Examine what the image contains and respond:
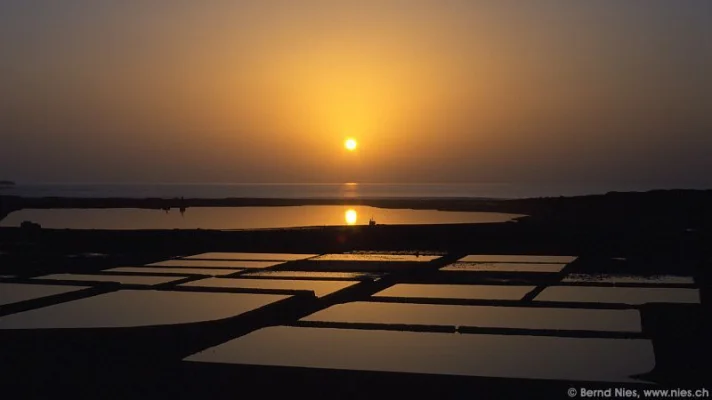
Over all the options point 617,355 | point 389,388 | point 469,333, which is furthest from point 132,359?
point 617,355

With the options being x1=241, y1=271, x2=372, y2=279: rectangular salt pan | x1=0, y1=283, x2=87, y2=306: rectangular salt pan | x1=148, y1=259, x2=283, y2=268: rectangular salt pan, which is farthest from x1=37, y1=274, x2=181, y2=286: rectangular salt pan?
x1=148, y1=259, x2=283, y2=268: rectangular salt pan

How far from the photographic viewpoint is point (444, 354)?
5961 mm

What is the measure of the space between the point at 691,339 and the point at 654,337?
0.36 m

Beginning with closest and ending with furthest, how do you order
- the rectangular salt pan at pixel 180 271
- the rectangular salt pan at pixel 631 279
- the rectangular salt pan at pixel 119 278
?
the rectangular salt pan at pixel 631 279 → the rectangular salt pan at pixel 119 278 → the rectangular salt pan at pixel 180 271

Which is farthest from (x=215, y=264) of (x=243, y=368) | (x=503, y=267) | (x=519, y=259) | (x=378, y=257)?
(x=243, y=368)

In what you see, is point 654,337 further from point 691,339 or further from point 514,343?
point 514,343

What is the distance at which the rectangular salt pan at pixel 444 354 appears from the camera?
212 inches

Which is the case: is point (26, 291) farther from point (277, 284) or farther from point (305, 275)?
point (305, 275)

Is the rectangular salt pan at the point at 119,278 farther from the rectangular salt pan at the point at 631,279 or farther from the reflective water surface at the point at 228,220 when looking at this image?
the reflective water surface at the point at 228,220

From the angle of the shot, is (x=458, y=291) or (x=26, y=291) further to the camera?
(x=458, y=291)

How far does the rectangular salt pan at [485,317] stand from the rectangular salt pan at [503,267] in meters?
3.52

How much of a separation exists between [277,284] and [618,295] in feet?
13.1

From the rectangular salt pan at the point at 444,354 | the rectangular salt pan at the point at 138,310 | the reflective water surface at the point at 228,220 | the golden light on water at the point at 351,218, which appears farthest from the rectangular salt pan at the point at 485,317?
the golden light on water at the point at 351,218

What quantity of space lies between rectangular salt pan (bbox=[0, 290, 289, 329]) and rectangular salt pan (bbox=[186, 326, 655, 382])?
1.00 m
